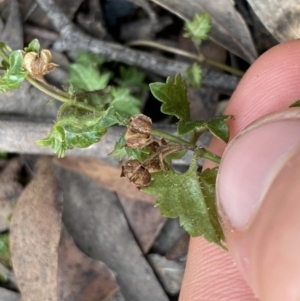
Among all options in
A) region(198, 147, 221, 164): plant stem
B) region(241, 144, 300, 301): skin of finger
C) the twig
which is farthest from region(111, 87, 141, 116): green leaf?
region(241, 144, 300, 301): skin of finger

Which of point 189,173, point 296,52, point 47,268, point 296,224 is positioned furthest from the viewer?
point 47,268

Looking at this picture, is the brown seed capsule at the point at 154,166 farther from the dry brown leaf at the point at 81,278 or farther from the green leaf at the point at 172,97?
the dry brown leaf at the point at 81,278

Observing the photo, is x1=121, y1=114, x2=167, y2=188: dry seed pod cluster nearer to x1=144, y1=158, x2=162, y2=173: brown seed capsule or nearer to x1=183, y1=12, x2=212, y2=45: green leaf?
x1=144, y1=158, x2=162, y2=173: brown seed capsule

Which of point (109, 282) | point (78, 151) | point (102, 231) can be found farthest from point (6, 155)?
point (109, 282)

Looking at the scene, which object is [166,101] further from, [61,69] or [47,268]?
[47,268]

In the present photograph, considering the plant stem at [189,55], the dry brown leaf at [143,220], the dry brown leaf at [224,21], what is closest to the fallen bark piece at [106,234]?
the dry brown leaf at [143,220]

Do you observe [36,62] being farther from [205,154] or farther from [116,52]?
[116,52]
